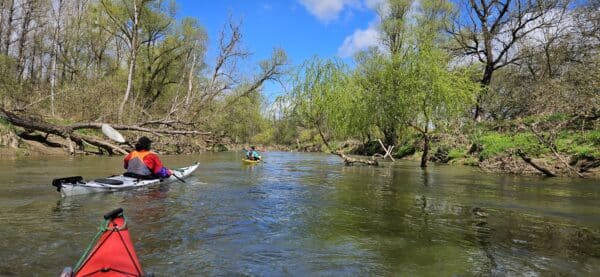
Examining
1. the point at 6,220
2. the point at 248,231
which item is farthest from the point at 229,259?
the point at 6,220

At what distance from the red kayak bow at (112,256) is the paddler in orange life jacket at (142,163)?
7109 millimetres

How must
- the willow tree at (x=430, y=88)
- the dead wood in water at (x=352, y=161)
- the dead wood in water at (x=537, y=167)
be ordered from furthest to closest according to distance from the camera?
the dead wood in water at (x=352, y=161) → the willow tree at (x=430, y=88) → the dead wood in water at (x=537, y=167)

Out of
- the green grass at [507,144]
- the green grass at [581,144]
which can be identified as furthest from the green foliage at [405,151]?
the green grass at [581,144]

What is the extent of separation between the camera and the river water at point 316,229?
5370mm

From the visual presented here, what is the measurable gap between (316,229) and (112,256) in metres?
4.08

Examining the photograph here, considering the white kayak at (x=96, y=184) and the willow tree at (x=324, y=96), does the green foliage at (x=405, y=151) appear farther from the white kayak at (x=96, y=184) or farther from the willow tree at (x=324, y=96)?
the white kayak at (x=96, y=184)

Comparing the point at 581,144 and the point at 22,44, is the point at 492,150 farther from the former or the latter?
the point at 22,44

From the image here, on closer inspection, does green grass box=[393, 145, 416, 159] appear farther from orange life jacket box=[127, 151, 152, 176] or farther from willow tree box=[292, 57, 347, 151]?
orange life jacket box=[127, 151, 152, 176]

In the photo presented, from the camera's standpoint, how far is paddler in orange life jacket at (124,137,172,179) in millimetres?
11141

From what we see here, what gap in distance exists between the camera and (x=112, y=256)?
3854 mm

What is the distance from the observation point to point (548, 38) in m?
23.6

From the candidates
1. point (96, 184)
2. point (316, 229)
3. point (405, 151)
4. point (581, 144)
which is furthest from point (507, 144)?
point (96, 184)

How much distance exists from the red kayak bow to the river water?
110 cm

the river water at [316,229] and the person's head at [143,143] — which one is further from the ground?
the person's head at [143,143]
